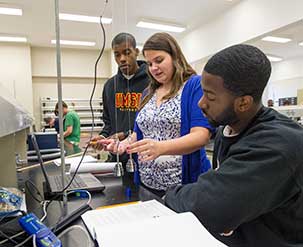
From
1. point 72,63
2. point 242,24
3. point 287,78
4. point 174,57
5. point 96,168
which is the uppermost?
point 242,24

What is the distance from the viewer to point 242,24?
4.19 m

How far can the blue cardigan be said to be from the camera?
1062 mm

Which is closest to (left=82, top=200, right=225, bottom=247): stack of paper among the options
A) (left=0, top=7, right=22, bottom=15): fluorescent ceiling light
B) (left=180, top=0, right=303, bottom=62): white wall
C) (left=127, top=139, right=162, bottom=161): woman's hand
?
(left=127, top=139, right=162, bottom=161): woman's hand

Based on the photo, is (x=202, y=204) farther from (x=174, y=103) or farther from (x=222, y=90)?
(x=174, y=103)

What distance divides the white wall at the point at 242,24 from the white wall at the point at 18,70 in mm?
3475

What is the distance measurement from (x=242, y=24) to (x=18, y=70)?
458cm

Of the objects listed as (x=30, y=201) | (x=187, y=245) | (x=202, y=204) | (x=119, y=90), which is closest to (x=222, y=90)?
(x=202, y=204)

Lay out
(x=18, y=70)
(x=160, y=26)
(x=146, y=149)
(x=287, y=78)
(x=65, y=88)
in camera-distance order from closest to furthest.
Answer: (x=146, y=149), (x=160, y=26), (x=18, y=70), (x=65, y=88), (x=287, y=78)

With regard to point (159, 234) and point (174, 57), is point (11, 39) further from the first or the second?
point (159, 234)

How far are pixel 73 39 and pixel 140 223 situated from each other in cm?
598

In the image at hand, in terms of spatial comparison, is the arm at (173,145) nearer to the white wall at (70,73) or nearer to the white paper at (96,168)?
the white paper at (96,168)

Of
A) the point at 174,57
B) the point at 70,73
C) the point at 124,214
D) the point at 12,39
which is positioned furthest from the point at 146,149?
the point at 70,73

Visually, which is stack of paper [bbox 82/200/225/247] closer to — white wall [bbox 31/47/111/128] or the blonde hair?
the blonde hair

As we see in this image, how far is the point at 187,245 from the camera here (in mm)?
467
